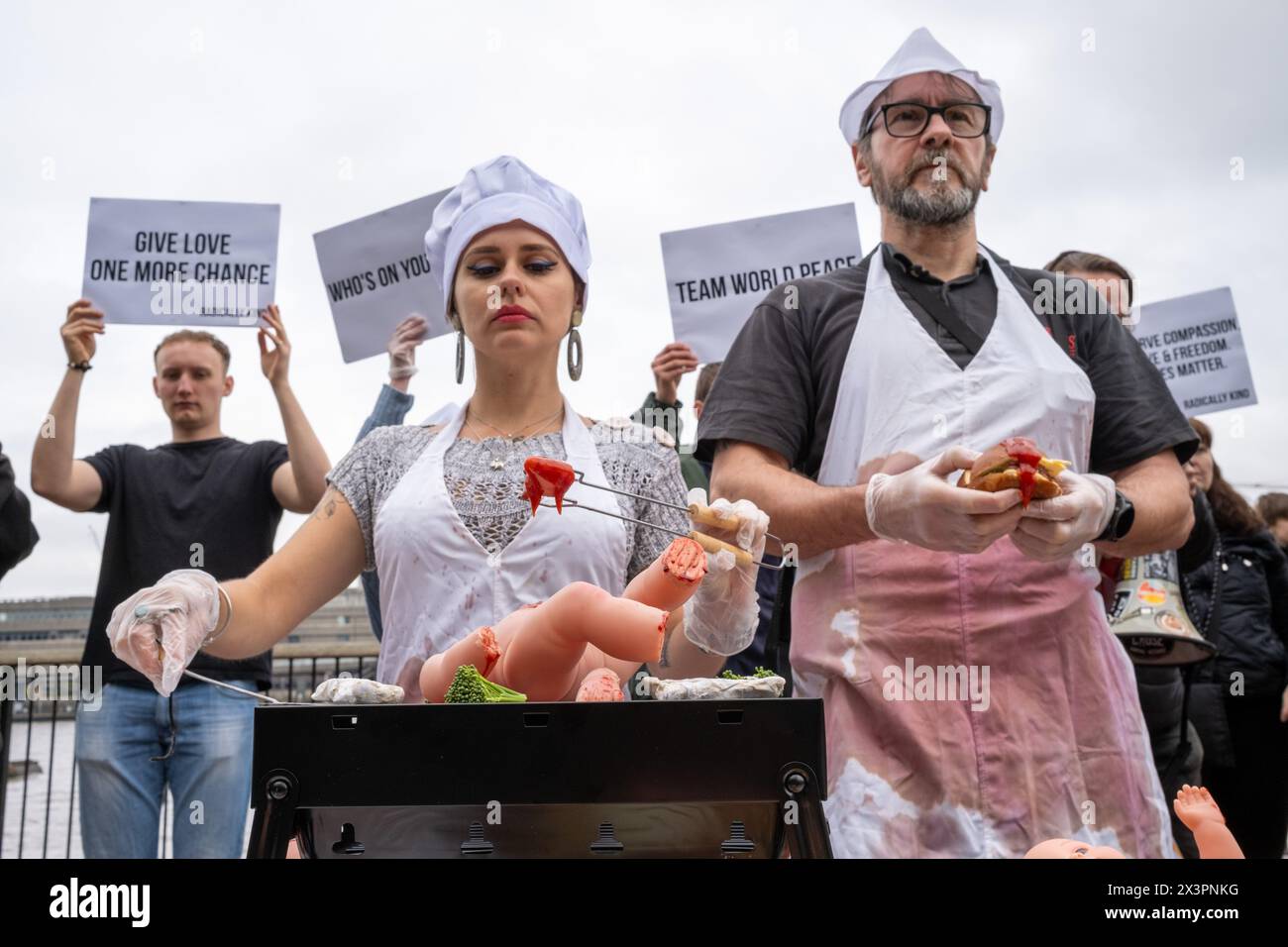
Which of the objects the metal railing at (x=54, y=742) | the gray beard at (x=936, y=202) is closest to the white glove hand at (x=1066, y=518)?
the gray beard at (x=936, y=202)

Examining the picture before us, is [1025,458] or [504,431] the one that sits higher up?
[504,431]

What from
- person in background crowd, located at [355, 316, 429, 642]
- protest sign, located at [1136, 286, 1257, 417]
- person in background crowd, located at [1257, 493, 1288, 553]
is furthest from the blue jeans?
person in background crowd, located at [1257, 493, 1288, 553]

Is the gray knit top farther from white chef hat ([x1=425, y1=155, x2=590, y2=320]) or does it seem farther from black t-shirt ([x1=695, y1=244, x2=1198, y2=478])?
white chef hat ([x1=425, y1=155, x2=590, y2=320])

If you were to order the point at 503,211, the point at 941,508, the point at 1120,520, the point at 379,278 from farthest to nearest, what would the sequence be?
the point at 379,278 < the point at 503,211 < the point at 1120,520 < the point at 941,508

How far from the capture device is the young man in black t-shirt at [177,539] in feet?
11.5

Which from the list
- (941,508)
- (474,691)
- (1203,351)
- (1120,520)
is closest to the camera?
(474,691)

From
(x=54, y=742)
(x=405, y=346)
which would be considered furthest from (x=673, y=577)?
(x=54, y=742)

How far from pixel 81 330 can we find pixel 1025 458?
312cm

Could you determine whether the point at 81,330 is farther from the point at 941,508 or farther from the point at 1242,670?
the point at 1242,670

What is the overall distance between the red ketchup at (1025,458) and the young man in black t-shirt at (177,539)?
234 centimetres

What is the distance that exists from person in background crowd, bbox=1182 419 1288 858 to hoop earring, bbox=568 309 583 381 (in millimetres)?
2812

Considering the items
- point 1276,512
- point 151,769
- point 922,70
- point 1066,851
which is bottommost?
point 1066,851

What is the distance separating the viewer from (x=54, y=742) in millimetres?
6680

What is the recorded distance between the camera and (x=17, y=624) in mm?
4699
